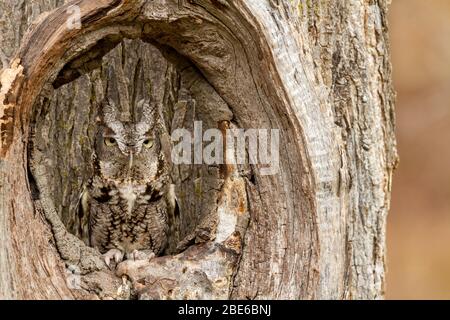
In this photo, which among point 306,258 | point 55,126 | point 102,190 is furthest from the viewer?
point 102,190

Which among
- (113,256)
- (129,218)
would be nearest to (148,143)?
(129,218)

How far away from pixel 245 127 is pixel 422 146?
2127 mm

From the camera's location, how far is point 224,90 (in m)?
2.41

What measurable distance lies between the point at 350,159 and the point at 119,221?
101 centimetres

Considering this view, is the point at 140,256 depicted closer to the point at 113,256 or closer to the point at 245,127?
the point at 113,256

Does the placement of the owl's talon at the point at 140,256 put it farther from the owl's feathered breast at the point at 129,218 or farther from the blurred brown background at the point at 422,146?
the blurred brown background at the point at 422,146

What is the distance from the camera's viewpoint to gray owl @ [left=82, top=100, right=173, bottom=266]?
286 cm

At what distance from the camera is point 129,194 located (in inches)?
115

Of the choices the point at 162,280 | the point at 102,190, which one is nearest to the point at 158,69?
the point at 102,190

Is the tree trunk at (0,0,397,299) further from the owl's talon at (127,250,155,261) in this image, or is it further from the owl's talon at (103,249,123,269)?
the owl's talon at (103,249,123,269)

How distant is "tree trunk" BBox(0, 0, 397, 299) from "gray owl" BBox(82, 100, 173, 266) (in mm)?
349

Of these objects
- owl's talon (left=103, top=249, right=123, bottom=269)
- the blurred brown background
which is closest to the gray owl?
owl's talon (left=103, top=249, right=123, bottom=269)

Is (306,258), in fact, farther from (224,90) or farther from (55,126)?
(55,126)

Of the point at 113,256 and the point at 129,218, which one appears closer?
the point at 113,256
